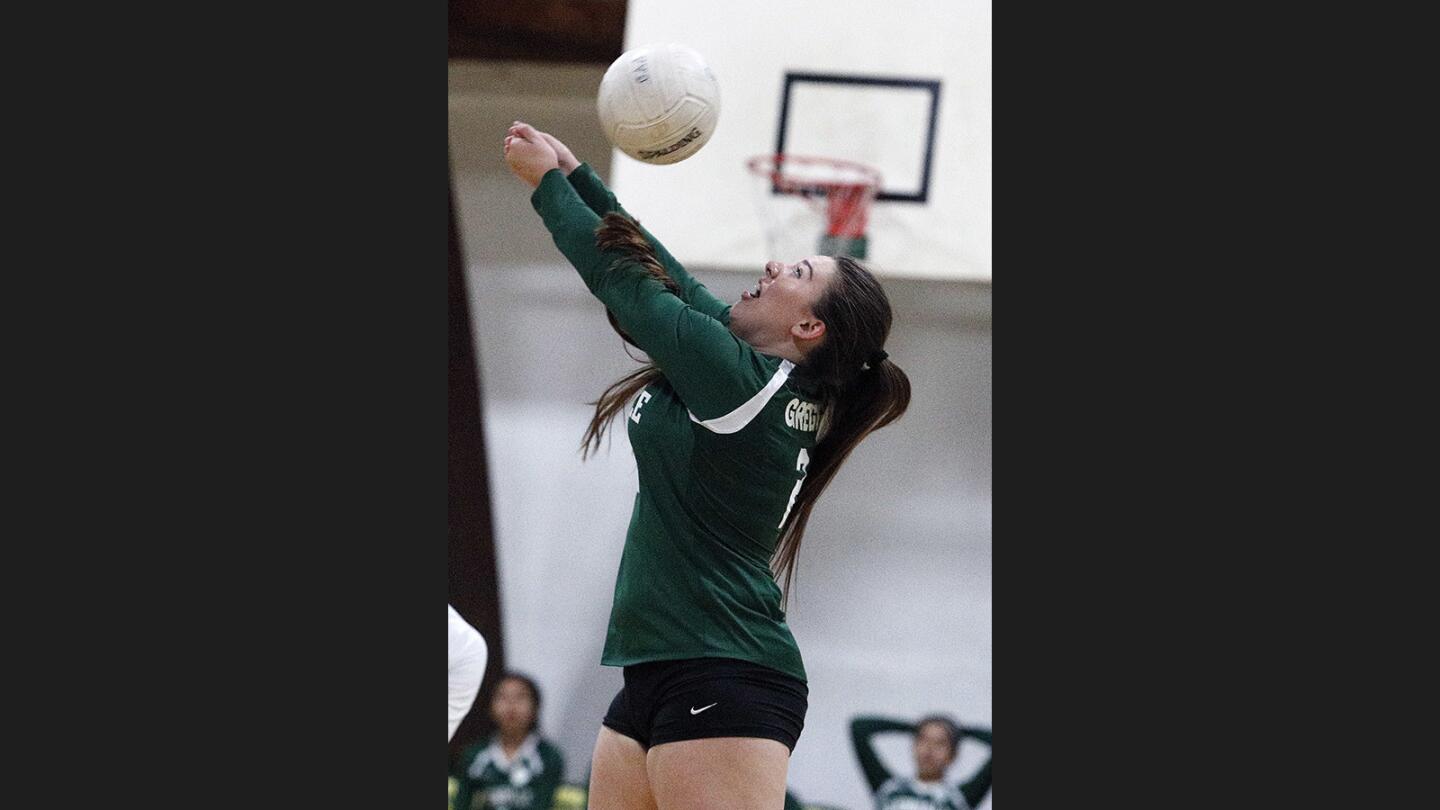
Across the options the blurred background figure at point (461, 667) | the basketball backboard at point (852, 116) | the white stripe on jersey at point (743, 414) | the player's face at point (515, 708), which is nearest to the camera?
the white stripe on jersey at point (743, 414)

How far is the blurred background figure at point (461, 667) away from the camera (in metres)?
4.49

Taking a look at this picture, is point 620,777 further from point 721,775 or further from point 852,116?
point 852,116

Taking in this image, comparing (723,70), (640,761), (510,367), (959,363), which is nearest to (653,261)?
(640,761)

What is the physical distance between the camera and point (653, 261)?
3.30 meters

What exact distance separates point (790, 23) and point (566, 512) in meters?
3.69

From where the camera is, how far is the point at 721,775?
312 cm

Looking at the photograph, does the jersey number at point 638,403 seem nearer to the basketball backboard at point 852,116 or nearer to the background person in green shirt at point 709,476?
the background person in green shirt at point 709,476

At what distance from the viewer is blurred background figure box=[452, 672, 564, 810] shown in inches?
341

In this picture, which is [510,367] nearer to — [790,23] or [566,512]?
[566,512]

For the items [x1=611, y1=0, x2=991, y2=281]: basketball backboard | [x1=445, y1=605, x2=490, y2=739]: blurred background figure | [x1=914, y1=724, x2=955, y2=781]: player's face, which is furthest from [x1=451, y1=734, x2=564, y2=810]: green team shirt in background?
[x1=445, y1=605, x2=490, y2=739]: blurred background figure

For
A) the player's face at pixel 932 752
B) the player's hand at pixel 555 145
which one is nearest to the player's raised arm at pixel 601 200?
the player's hand at pixel 555 145

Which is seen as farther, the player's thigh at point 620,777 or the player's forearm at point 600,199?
the player's forearm at point 600,199

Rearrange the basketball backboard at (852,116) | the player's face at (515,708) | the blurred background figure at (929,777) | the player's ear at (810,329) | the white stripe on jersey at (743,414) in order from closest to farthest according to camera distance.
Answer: the white stripe on jersey at (743,414) < the player's ear at (810,329) < the basketball backboard at (852,116) < the blurred background figure at (929,777) < the player's face at (515,708)

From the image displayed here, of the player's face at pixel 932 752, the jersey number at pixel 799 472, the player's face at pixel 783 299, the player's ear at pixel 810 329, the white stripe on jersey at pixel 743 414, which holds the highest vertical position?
the player's face at pixel 783 299
